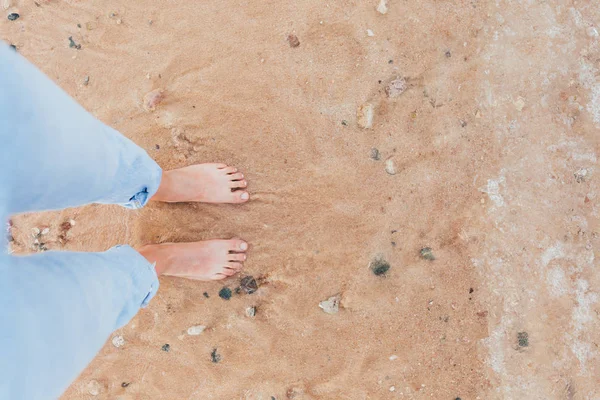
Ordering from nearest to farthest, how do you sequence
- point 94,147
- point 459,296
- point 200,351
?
point 94,147 < point 459,296 < point 200,351

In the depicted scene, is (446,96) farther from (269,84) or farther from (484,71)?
(269,84)

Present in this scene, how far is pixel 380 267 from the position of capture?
1.87 m

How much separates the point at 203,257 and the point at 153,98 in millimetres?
720

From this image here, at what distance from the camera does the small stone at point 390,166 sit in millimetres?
1884

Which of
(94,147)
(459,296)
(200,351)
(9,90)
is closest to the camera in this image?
(9,90)

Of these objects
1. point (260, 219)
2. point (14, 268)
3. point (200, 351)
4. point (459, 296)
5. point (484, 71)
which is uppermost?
point (484, 71)

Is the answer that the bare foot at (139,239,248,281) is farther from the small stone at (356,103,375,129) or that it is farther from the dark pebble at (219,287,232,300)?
the small stone at (356,103,375,129)

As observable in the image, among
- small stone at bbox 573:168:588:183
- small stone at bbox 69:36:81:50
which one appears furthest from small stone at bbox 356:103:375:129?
small stone at bbox 69:36:81:50

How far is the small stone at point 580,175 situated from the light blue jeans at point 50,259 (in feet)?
5.45

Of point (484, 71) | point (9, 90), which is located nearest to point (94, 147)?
point (9, 90)

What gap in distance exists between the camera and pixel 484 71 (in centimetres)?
188

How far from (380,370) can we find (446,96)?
1.12 m

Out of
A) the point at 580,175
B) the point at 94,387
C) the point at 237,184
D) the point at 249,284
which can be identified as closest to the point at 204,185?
the point at 237,184

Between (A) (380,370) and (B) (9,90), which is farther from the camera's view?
(A) (380,370)
